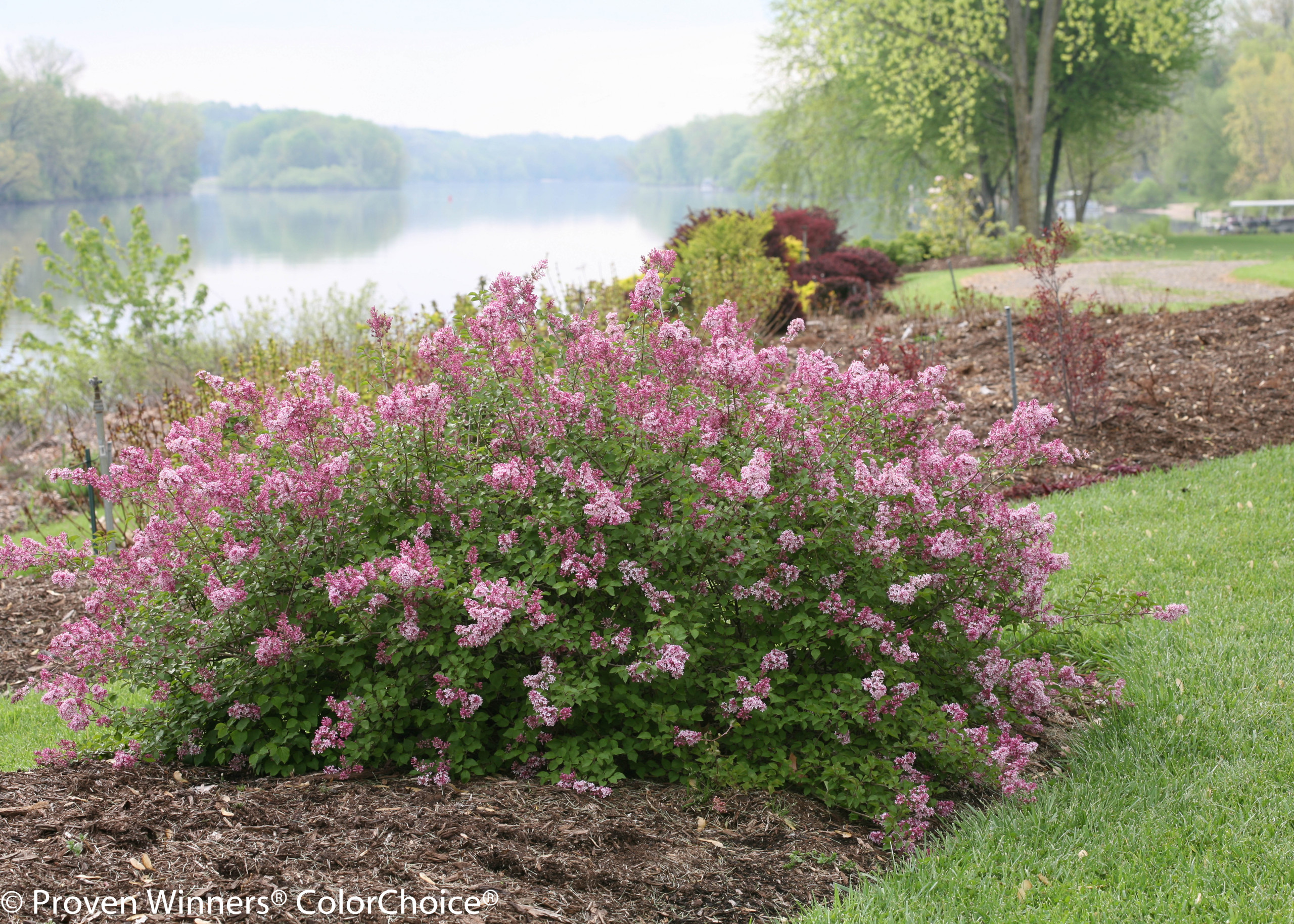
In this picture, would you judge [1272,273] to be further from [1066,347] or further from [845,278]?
[1066,347]

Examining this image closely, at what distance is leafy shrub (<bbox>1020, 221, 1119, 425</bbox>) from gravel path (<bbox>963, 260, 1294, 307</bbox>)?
346cm

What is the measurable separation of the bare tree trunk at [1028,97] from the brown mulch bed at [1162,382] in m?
12.5

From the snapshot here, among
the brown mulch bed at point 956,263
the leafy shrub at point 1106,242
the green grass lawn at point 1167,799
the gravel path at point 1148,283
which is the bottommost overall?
the green grass lawn at point 1167,799

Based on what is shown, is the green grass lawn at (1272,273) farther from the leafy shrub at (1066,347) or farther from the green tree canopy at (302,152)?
the green tree canopy at (302,152)

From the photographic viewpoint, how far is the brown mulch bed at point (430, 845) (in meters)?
2.27

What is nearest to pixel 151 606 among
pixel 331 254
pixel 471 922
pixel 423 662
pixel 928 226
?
pixel 423 662

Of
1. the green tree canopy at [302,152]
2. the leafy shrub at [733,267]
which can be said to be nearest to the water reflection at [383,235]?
the leafy shrub at [733,267]

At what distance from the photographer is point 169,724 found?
3.07m

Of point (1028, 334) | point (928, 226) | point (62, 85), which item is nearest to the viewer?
point (1028, 334)

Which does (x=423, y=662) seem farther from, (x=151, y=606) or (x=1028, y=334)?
(x=1028, y=334)

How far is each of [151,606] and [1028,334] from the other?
6.70m

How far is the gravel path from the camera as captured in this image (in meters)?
12.4

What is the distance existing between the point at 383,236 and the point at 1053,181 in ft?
97.1

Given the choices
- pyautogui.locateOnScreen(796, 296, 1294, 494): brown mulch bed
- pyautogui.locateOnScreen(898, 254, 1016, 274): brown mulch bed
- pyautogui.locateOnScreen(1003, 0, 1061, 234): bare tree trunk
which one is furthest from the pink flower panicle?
pyautogui.locateOnScreen(1003, 0, 1061, 234): bare tree trunk
